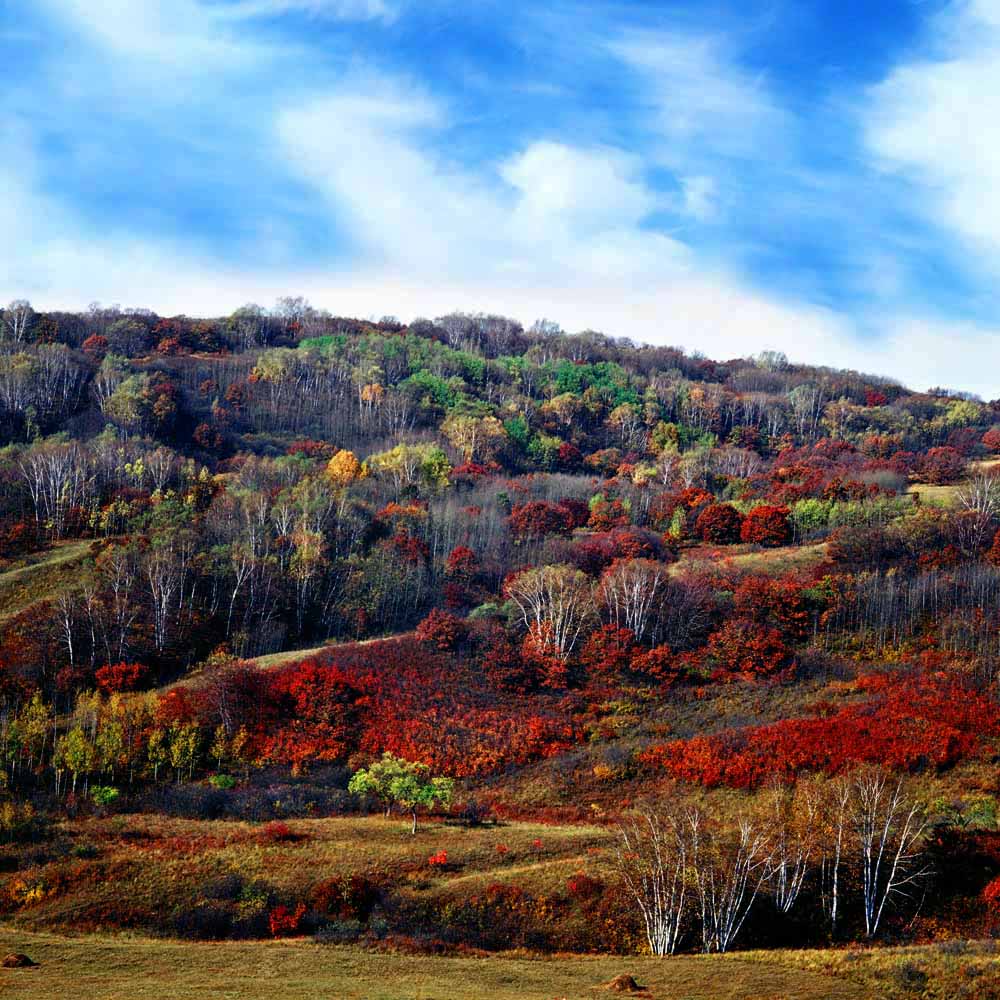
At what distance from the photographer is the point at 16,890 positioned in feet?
140

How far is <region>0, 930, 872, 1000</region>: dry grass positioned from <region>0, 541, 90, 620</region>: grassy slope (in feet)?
154

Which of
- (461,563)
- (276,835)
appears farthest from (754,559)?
(276,835)

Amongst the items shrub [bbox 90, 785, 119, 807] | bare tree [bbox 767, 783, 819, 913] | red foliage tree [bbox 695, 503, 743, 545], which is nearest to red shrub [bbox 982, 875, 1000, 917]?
bare tree [bbox 767, 783, 819, 913]

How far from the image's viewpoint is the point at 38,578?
271 ft

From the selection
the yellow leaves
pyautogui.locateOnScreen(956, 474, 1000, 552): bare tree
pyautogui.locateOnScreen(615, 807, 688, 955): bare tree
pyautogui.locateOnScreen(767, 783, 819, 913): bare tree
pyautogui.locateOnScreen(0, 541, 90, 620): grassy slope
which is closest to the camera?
pyautogui.locateOnScreen(615, 807, 688, 955): bare tree

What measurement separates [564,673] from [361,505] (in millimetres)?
40875

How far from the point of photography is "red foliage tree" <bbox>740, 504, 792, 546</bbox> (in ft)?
351

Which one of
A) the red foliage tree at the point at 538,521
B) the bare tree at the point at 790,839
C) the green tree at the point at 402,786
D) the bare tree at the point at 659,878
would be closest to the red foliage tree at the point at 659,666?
the bare tree at the point at 790,839

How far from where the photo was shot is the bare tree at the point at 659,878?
40594 millimetres

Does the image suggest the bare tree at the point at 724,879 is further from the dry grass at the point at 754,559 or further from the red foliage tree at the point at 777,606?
the dry grass at the point at 754,559

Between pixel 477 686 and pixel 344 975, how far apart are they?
43526mm

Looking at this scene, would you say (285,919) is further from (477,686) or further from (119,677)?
(119,677)

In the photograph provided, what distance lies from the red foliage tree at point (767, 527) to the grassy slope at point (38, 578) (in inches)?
2938

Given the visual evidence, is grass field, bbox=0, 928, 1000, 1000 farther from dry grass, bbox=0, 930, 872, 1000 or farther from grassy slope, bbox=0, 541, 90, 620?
grassy slope, bbox=0, 541, 90, 620
